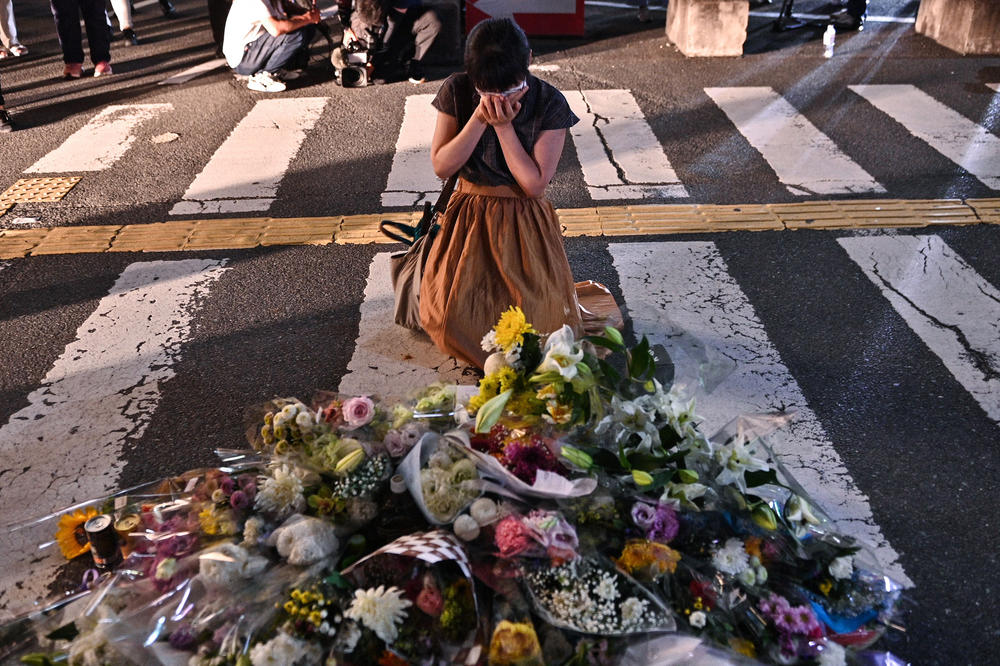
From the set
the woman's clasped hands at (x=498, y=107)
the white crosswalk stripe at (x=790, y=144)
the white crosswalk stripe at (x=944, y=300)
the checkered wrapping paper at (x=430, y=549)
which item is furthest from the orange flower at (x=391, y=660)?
the white crosswalk stripe at (x=790, y=144)

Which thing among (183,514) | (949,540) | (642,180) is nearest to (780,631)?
(949,540)

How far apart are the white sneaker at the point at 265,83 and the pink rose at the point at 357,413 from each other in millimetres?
6179

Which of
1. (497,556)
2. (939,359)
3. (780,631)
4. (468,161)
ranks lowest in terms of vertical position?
(939,359)

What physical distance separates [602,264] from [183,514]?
284 centimetres

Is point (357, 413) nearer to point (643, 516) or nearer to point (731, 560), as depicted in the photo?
point (643, 516)

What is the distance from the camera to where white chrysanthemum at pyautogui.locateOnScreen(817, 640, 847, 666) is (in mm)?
2242

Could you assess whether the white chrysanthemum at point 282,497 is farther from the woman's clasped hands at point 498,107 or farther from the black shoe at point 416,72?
the black shoe at point 416,72

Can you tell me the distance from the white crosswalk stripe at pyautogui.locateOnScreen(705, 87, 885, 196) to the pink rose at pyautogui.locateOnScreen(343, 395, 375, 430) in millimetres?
4032

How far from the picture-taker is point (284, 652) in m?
2.01

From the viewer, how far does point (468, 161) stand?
367 cm

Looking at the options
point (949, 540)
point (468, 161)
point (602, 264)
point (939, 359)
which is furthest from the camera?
point (602, 264)

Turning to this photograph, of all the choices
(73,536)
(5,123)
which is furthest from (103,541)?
Result: (5,123)

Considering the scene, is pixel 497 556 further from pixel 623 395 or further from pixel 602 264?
pixel 602 264

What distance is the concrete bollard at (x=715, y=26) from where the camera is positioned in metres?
8.56
